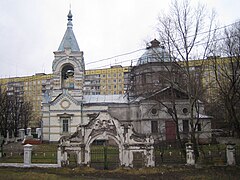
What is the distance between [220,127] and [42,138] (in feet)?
80.3

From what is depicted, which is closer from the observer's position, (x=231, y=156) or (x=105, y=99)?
(x=231, y=156)

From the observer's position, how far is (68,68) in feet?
115

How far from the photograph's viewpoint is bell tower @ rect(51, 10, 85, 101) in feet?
111

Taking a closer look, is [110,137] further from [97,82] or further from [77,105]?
[97,82]

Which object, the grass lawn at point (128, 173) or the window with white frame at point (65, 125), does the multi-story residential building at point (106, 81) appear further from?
the grass lawn at point (128, 173)

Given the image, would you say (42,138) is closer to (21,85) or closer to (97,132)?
(97,132)

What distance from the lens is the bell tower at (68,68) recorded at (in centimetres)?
3381

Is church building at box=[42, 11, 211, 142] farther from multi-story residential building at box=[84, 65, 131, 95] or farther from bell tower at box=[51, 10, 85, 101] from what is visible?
multi-story residential building at box=[84, 65, 131, 95]

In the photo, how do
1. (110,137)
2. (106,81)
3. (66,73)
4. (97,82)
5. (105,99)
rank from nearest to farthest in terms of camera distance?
(110,137)
(66,73)
(105,99)
(106,81)
(97,82)

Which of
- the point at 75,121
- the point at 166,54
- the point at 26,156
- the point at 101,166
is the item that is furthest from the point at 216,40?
the point at 75,121

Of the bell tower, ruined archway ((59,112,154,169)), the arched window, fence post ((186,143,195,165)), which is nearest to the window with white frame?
the bell tower

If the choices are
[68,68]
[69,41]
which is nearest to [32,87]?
[68,68]

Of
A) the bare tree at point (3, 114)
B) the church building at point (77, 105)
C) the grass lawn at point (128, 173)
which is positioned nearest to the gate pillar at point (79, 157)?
the grass lawn at point (128, 173)

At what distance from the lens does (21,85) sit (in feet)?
259
